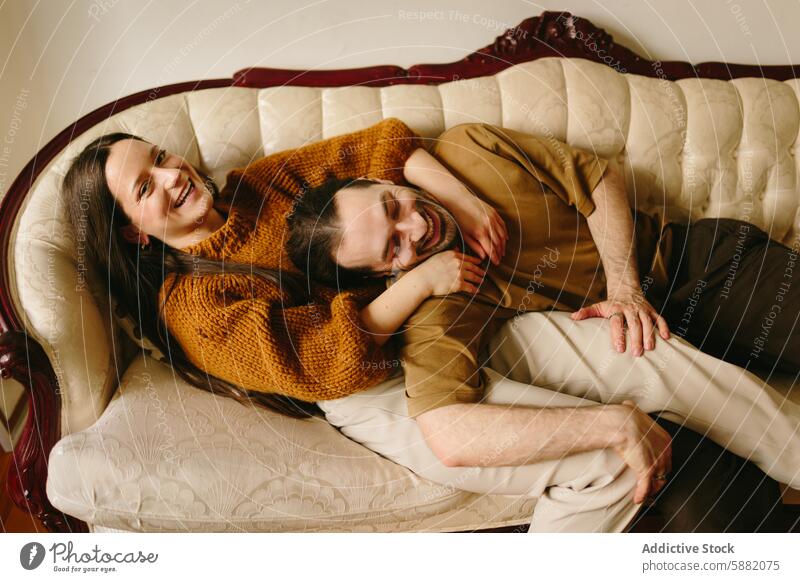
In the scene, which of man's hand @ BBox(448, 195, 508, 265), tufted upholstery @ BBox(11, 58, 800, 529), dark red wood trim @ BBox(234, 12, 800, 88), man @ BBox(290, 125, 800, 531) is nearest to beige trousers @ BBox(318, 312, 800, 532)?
man @ BBox(290, 125, 800, 531)

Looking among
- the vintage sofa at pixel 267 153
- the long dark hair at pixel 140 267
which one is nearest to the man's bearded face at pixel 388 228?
the long dark hair at pixel 140 267

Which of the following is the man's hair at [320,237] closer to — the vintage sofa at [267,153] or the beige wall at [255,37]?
the vintage sofa at [267,153]

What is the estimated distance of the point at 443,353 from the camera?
0.73m

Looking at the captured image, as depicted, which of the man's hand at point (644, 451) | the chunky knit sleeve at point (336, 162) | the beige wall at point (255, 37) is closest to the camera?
the man's hand at point (644, 451)

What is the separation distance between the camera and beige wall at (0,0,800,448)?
997mm

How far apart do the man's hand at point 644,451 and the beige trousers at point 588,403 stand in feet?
0.05

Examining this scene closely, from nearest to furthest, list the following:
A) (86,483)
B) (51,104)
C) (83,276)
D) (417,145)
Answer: (86,483) → (83,276) → (417,145) → (51,104)

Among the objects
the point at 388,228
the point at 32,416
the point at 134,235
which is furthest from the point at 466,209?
the point at 32,416

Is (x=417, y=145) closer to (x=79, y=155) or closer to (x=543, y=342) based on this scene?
(x=543, y=342)

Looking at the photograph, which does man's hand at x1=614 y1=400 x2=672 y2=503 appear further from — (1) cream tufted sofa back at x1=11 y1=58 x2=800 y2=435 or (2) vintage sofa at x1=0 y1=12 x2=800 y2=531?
(1) cream tufted sofa back at x1=11 y1=58 x2=800 y2=435

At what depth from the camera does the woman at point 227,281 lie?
0.73m

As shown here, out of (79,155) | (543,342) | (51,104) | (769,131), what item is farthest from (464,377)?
(51,104)

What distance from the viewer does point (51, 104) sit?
1.07 meters

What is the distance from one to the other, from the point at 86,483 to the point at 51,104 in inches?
30.5
